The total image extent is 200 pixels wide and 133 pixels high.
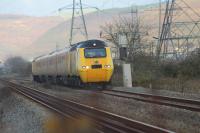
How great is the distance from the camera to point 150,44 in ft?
169

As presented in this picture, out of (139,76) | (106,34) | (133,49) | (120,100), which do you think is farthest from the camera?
(106,34)

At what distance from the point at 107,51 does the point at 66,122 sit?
19.6 meters

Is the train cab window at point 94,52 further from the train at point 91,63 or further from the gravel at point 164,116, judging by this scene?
the gravel at point 164,116

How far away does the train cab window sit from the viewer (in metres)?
34.0

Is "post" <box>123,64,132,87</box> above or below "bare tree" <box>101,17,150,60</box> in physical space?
below

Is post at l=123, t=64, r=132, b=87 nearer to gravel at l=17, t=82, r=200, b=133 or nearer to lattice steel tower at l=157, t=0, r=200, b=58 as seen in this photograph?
lattice steel tower at l=157, t=0, r=200, b=58

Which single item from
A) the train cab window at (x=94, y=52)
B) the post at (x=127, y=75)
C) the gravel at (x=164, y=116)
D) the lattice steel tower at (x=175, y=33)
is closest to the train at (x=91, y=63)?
the train cab window at (x=94, y=52)

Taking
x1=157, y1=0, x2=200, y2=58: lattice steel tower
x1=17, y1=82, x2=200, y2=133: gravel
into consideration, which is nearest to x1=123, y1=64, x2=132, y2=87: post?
x1=157, y1=0, x2=200, y2=58: lattice steel tower

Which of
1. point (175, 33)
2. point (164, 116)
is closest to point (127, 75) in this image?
point (175, 33)

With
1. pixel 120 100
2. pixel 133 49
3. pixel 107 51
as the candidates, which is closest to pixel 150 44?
pixel 133 49

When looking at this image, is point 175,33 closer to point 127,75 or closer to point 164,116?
point 127,75

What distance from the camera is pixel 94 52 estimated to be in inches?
1348

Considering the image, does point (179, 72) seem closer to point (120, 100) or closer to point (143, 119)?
point (120, 100)

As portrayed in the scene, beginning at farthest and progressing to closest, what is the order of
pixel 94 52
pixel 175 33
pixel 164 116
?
pixel 175 33 < pixel 94 52 < pixel 164 116
